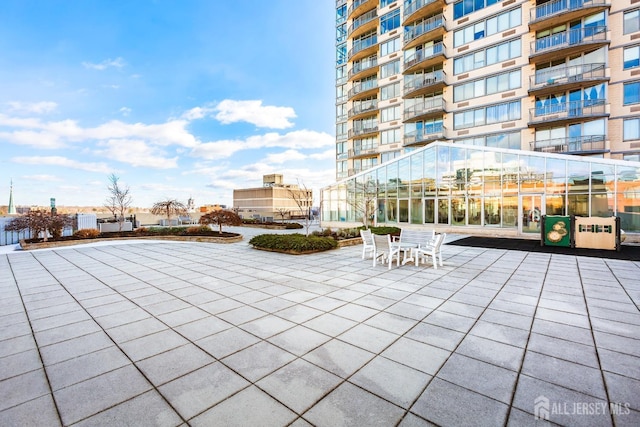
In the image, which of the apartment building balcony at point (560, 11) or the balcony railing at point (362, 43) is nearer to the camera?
the apartment building balcony at point (560, 11)

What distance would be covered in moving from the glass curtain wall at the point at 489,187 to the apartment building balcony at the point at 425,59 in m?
10.7

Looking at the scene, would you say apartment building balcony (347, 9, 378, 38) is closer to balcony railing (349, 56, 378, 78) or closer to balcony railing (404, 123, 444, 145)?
balcony railing (349, 56, 378, 78)

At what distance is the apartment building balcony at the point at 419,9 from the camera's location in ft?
81.1

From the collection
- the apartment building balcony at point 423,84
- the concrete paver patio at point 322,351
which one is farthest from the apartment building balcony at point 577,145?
the concrete paver patio at point 322,351

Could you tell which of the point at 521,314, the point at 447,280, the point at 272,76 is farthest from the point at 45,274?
the point at 272,76

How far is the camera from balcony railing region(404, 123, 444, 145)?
25034mm

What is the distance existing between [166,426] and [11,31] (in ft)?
62.3

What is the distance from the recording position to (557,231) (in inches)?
477

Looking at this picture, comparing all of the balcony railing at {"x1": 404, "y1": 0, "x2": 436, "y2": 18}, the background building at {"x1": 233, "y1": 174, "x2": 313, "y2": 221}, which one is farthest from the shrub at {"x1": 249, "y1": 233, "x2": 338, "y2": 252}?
the background building at {"x1": 233, "y1": 174, "x2": 313, "y2": 221}

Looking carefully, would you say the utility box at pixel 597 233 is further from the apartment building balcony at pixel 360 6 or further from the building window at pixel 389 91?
the apartment building balcony at pixel 360 6

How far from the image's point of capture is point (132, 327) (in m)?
4.18

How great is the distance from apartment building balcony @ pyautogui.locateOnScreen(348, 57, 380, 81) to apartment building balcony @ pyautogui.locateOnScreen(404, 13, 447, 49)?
457cm

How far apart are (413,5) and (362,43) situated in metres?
7.45

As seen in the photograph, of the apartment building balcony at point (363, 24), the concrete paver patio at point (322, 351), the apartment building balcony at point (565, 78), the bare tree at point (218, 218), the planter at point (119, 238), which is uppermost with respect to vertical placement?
the apartment building balcony at point (363, 24)
